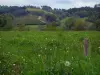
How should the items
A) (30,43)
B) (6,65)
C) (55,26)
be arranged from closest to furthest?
1. (6,65)
2. (30,43)
3. (55,26)

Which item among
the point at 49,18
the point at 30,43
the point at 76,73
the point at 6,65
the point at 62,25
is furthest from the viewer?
the point at 49,18

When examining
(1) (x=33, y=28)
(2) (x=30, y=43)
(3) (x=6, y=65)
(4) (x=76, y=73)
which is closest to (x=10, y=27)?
(1) (x=33, y=28)

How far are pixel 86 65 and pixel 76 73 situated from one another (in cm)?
44

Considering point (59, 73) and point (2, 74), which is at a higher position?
point (59, 73)

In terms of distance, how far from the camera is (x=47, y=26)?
33.9m

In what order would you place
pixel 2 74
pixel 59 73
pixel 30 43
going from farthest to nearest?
pixel 30 43
pixel 2 74
pixel 59 73

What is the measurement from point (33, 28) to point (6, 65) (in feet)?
A: 100

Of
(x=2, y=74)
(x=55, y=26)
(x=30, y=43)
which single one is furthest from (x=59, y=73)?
(x=55, y=26)

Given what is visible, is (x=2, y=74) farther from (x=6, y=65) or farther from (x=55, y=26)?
(x=55, y=26)

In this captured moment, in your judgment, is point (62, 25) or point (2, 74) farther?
point (62, 25)

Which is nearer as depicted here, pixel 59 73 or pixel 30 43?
pixel 59 73

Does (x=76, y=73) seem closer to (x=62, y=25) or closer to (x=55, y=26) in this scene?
(x=55, y=26)

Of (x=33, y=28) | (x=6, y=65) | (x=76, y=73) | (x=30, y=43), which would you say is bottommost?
(x=33, y=28)

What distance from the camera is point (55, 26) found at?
3222 cm
